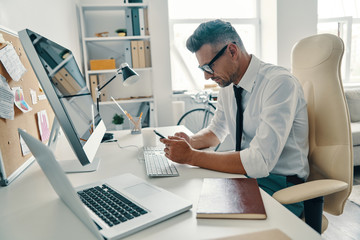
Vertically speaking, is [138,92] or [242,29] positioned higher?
[242,29]

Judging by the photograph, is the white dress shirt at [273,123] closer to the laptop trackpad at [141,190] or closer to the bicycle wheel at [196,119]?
the laptop trackpad at [141,190]

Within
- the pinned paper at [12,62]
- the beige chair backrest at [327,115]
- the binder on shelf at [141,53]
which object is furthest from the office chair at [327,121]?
the binder on shelf at [141,53]

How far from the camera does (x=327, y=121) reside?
1.03m

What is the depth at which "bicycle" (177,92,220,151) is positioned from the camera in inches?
129

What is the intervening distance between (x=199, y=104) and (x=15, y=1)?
256 cm

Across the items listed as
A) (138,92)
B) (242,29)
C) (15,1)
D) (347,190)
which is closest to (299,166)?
(347,190)

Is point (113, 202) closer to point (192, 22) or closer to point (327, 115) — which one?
point (327, 115)

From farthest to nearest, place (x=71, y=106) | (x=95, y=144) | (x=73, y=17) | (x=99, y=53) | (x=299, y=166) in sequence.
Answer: (x=99, y=53) < (x=73, y=17) < (x=299, y=166) < (x=95, y=144) < (x=71, y=106)

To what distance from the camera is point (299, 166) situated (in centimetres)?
107

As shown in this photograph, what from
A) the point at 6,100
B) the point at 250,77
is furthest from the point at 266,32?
the point at 6,100

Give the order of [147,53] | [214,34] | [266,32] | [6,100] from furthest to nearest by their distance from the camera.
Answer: [266,32], [147,53], [214,34], [6,100]

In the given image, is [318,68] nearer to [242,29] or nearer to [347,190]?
[347,190]

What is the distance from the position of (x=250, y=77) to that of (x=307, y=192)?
585 mm

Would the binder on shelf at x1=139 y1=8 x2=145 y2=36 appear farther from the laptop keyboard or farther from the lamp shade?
the laptop keyboard
